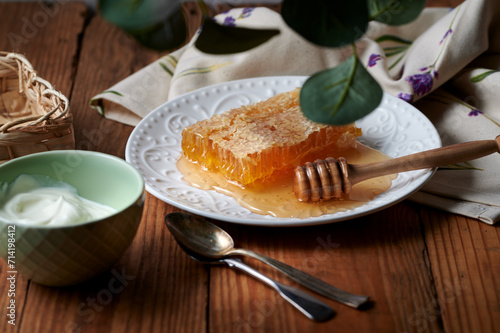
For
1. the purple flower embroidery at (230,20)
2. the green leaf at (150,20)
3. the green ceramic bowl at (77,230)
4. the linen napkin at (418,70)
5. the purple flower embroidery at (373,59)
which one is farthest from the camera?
the purple flower embroidery at (230,20)

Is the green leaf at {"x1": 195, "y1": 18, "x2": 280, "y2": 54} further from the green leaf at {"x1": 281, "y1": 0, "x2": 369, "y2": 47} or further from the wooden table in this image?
the wooden table

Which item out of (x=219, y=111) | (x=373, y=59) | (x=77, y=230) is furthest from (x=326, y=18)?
(x=373, y=59)

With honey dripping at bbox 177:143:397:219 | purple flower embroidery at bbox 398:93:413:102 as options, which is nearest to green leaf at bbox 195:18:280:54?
honey dripping at bbox 177:143:397:219

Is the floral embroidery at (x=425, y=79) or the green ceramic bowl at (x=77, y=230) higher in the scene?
the floral embroidery at (x=425, y=79)

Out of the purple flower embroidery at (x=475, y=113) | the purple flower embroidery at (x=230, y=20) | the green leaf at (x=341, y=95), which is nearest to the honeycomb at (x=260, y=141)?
the purple flower embroidery at (x=475, y=113)

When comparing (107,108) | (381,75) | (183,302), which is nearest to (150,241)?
(183,302)

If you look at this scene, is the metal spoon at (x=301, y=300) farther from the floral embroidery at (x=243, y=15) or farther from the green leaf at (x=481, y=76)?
the floral embroidery at (x=243, y=15)
